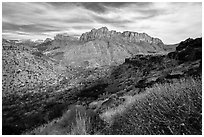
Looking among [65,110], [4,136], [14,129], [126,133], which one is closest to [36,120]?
[65,110]

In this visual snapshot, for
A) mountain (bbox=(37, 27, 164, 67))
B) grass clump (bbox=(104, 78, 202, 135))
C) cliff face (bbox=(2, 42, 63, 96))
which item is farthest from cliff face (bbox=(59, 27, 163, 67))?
grass clump (bbox=(104, 78, 202, 135))

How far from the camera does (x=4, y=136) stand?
3277 millimetres

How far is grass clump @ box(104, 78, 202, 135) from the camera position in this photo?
2.83 meters

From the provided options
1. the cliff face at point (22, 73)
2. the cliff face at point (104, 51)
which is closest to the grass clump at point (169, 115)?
the cliff face at point (22, 73)

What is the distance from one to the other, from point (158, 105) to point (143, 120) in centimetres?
38

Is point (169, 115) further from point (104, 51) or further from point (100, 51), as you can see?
point (104, 51)

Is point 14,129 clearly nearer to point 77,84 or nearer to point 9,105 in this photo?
point 9,105

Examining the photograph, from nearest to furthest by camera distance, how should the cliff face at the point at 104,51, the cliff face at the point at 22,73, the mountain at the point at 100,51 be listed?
the cliff face at the point at 22,73
the mountain at the point at 100,51
the cliff face at the point at 104,51

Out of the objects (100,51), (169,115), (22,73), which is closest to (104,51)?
(100,51)

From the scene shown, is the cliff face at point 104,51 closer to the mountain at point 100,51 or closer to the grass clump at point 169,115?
the mountain at point 100,51

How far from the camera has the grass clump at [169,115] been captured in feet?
9.27

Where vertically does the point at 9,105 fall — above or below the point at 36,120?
above

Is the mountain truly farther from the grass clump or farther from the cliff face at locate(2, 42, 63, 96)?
the grass clump

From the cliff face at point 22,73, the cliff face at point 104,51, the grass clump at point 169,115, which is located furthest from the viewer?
the cliff face at point 104,51
